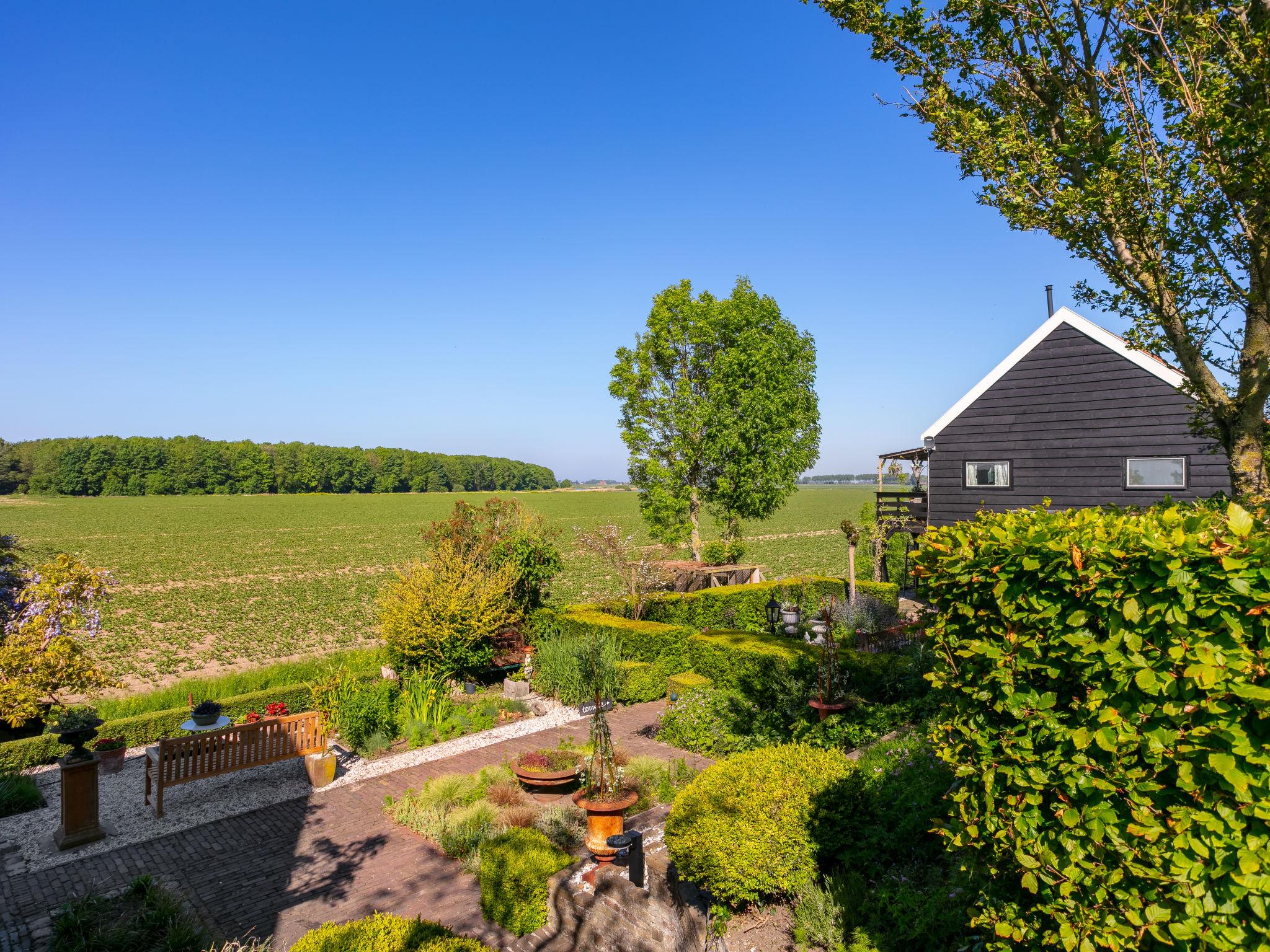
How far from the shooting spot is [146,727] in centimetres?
1163

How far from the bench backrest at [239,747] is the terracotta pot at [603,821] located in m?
5.54

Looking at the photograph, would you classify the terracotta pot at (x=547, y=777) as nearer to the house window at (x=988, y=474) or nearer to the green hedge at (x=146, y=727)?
the green hedge at (x=146, y=727)

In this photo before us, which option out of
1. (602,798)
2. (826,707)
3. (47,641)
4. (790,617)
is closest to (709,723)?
(826,707)

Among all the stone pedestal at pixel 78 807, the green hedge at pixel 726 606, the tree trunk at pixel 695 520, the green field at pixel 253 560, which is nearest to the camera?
the stone pedestal at pixel 78 807

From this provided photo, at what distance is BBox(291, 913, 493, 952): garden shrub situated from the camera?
383cm

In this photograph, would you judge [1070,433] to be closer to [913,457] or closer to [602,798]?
[913,457]

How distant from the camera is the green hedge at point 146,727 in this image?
34.1 ft

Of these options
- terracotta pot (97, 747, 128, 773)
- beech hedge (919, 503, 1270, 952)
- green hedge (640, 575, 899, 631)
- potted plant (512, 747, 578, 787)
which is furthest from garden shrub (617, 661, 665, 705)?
beech hedge (919, 503, 1270, 952)

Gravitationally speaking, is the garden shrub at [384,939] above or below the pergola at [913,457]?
below

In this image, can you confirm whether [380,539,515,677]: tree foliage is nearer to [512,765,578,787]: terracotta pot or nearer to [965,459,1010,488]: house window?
[512,765,578,787]: terracotta pot

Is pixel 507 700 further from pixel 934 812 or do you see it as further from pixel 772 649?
pixel 934 812

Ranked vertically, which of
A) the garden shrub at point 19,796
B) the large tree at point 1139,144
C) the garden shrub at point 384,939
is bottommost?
the garden shrub at point 19,796

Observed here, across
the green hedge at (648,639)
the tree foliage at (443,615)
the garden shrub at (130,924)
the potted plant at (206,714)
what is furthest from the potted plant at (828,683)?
the potted plant at (206,714)

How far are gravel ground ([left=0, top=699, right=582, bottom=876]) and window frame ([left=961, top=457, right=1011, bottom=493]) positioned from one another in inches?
520
